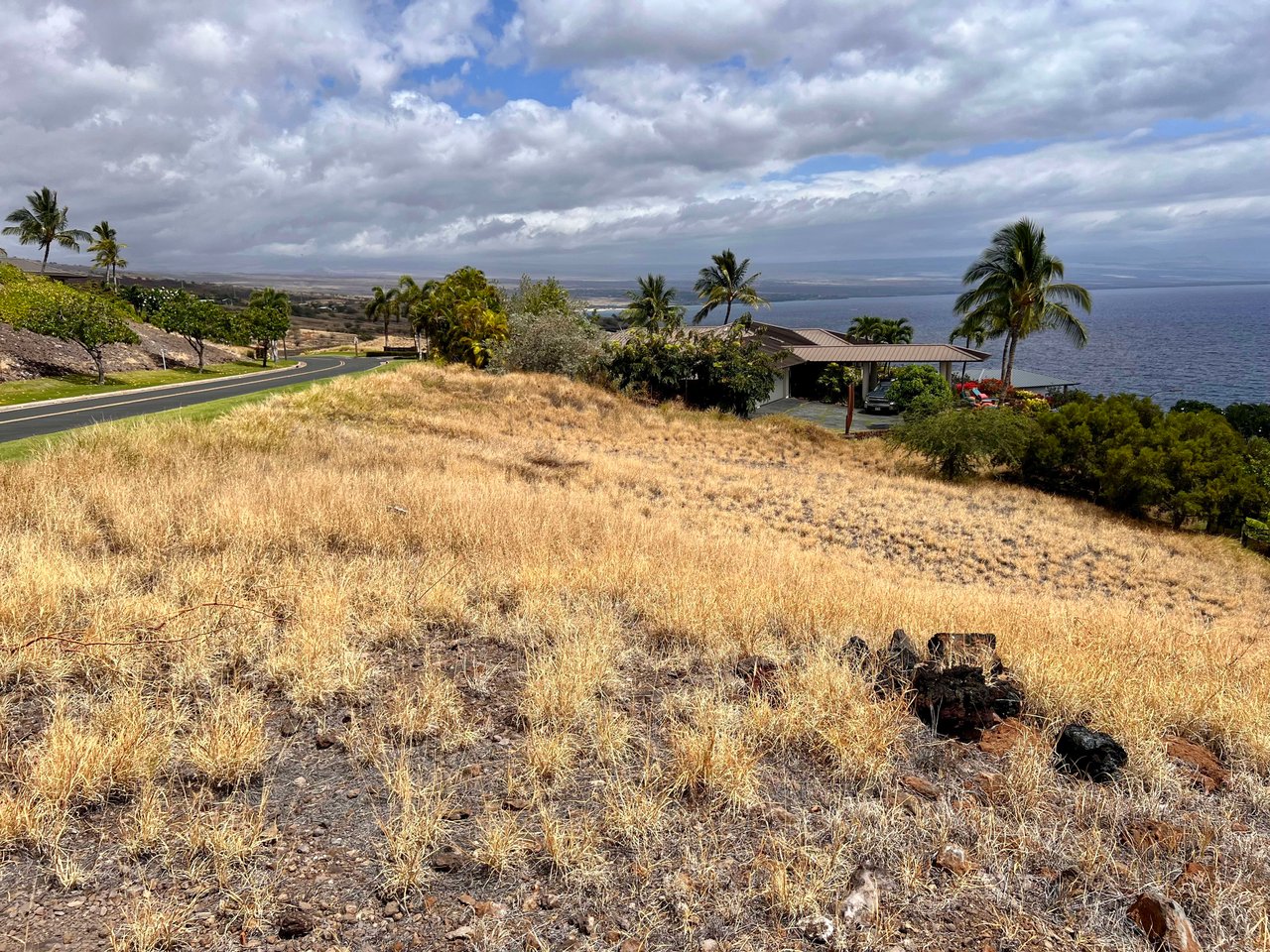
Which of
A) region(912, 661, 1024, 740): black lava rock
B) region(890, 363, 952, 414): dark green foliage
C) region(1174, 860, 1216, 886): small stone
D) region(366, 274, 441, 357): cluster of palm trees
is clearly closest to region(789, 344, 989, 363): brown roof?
region(890, 363, 952, 414): dark green foliage

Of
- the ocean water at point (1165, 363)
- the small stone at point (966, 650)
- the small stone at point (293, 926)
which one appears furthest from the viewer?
the ocean water at point (1165, 363)

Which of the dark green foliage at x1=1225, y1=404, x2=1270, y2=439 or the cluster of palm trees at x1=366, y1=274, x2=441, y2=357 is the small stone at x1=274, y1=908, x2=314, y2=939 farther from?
the cluster of palm trees at x1=366, y1=274, x2=441, y2=357

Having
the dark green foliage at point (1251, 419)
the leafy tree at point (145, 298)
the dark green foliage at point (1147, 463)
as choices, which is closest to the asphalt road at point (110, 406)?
the dark green foliage at point (1147, 463)

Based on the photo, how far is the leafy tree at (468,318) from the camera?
4359 cm

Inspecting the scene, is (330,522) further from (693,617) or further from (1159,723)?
(1159,723)

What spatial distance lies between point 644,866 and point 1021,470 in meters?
30.9

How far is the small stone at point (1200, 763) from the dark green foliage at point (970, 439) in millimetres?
26040

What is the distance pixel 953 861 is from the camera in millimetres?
3225

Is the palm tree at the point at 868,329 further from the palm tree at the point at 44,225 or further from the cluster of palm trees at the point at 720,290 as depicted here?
the palm tree at the point at 44,225

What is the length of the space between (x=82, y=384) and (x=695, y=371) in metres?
32.9

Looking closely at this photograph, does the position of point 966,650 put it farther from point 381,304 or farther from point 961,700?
point 381,304

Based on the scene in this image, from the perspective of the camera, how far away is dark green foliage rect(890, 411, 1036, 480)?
28266 millimetres

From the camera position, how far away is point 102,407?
87.9 ft

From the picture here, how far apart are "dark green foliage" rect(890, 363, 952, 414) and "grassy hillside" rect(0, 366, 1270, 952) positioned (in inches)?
1456
